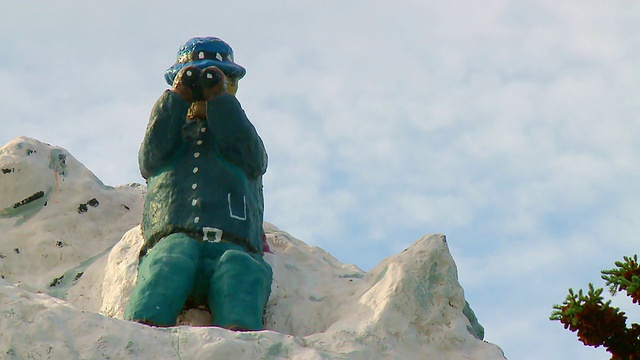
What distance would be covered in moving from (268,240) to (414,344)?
53.0 inches

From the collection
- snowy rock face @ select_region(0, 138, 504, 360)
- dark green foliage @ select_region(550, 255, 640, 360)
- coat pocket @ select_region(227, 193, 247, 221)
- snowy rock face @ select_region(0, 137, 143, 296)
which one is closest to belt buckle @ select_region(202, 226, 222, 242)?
coat pocket @ select_region(227, 193, 247, 221)

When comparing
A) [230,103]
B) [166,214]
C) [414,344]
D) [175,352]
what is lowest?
[175,352]

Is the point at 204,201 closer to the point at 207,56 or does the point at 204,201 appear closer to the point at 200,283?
the point at 200,283

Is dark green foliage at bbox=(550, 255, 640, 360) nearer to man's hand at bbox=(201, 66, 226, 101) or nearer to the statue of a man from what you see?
the statue of a man

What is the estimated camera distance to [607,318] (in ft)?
15.3

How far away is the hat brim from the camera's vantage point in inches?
233

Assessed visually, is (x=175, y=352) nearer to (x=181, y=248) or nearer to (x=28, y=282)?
(x=181, y=248)

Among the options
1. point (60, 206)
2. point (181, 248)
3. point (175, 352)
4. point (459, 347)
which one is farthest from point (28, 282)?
point (459, 347)

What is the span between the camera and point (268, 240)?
6258mm

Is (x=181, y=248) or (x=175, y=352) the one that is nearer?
(x=175, y=352)

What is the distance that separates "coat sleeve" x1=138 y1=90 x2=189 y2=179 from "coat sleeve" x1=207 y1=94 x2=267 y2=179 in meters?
0.15

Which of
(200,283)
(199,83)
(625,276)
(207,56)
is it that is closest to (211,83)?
(199,83)

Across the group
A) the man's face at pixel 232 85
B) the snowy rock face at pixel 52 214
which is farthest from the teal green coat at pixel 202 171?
the snowy rock face at pixel 52 214

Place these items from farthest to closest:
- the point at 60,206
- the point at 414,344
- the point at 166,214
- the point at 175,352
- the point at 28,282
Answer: the point at 60,206 < the point at 28,282 < the point at 166,214 < the point at 414,344 < the point at 175,352
